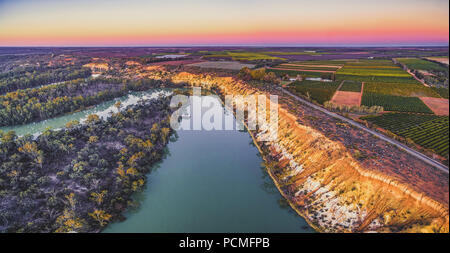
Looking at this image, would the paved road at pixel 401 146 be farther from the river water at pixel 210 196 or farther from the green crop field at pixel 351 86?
the green crop field at pixel 351 86

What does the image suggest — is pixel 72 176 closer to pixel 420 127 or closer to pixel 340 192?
pixel 340 192

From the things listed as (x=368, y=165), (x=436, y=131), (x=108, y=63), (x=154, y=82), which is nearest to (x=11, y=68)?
(x=108, y=63)

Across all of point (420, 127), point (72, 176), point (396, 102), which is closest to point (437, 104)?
point (396, 102)

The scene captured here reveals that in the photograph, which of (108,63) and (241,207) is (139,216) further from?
(108,63)

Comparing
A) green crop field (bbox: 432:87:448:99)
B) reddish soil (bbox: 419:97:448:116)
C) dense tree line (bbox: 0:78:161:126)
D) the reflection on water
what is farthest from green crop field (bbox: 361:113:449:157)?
dense tree line (bbox: 0:78:161:126)

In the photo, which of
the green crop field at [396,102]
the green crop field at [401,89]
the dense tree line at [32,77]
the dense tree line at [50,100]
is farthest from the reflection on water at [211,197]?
the dense tree line at [32,77]

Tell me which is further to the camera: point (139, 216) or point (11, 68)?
point (11, 68)
